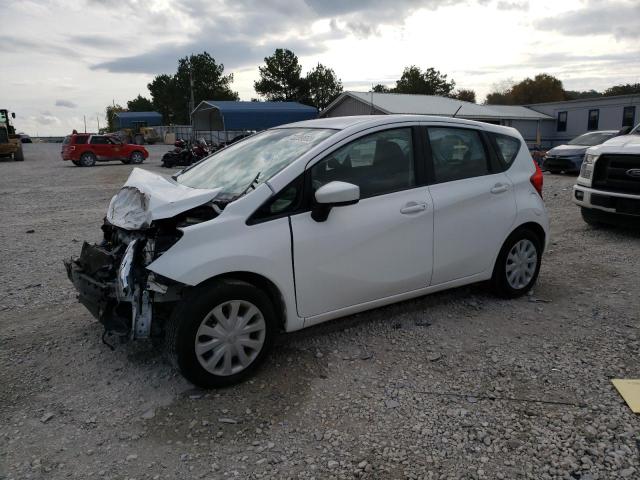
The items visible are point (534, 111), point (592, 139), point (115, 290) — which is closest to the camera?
point (115, 290)

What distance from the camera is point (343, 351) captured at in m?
3.71

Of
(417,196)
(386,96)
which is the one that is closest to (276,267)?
(417,196)

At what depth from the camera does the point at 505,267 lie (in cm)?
451

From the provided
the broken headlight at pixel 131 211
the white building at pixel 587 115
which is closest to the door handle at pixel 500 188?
the broken headlight at pixel 131 211

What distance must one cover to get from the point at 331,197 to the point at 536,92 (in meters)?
74.3

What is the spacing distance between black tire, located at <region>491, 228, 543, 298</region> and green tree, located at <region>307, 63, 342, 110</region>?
6311 cm

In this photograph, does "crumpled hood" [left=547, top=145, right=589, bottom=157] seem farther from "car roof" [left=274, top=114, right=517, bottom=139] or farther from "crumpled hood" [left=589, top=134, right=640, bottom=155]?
"car roof" [left=274, top=114, right=517, bottom=139]

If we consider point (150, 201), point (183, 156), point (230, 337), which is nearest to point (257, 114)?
point (183, 156)

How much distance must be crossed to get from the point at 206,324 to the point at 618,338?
3.14 m

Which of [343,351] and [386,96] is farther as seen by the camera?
[386,96]

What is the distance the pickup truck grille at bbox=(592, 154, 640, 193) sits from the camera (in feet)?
22.0

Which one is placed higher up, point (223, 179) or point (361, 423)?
point (223, 179)

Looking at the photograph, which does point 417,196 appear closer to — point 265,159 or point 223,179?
point 265,159

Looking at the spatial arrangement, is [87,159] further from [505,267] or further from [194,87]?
[194,87]
